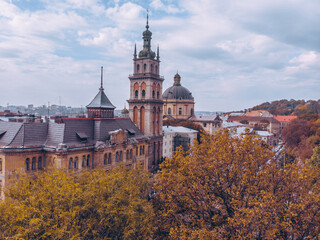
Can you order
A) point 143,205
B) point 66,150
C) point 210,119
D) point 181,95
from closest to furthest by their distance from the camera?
point 143,205, point 66,150, point 210,119, point 181,95

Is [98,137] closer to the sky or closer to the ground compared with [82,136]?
closer to the ground

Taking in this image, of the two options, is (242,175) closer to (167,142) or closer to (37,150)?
(37,150)

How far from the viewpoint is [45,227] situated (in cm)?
1872

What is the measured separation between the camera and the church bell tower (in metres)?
62.3

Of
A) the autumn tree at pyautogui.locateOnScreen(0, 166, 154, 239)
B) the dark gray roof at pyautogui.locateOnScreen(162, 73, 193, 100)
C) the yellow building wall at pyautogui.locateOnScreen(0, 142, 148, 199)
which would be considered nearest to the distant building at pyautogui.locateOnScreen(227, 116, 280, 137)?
the dark gray roof at pyautogui.locateOnScreen(162, 73, 193, 100)

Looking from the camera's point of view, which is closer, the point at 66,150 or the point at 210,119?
the point at 66,150

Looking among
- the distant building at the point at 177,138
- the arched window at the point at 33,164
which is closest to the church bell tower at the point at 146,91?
the distant building at the point at 177,138

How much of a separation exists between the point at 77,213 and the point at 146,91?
4412 centimetres

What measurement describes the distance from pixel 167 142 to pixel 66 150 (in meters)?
49.9

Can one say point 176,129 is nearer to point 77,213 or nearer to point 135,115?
point 135,115

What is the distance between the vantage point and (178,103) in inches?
4973

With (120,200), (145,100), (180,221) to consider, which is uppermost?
(145,100)

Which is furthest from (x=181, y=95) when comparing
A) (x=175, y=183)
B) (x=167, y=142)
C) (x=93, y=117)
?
(x=175, y=183)

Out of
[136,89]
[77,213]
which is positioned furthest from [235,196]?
[136,89]
